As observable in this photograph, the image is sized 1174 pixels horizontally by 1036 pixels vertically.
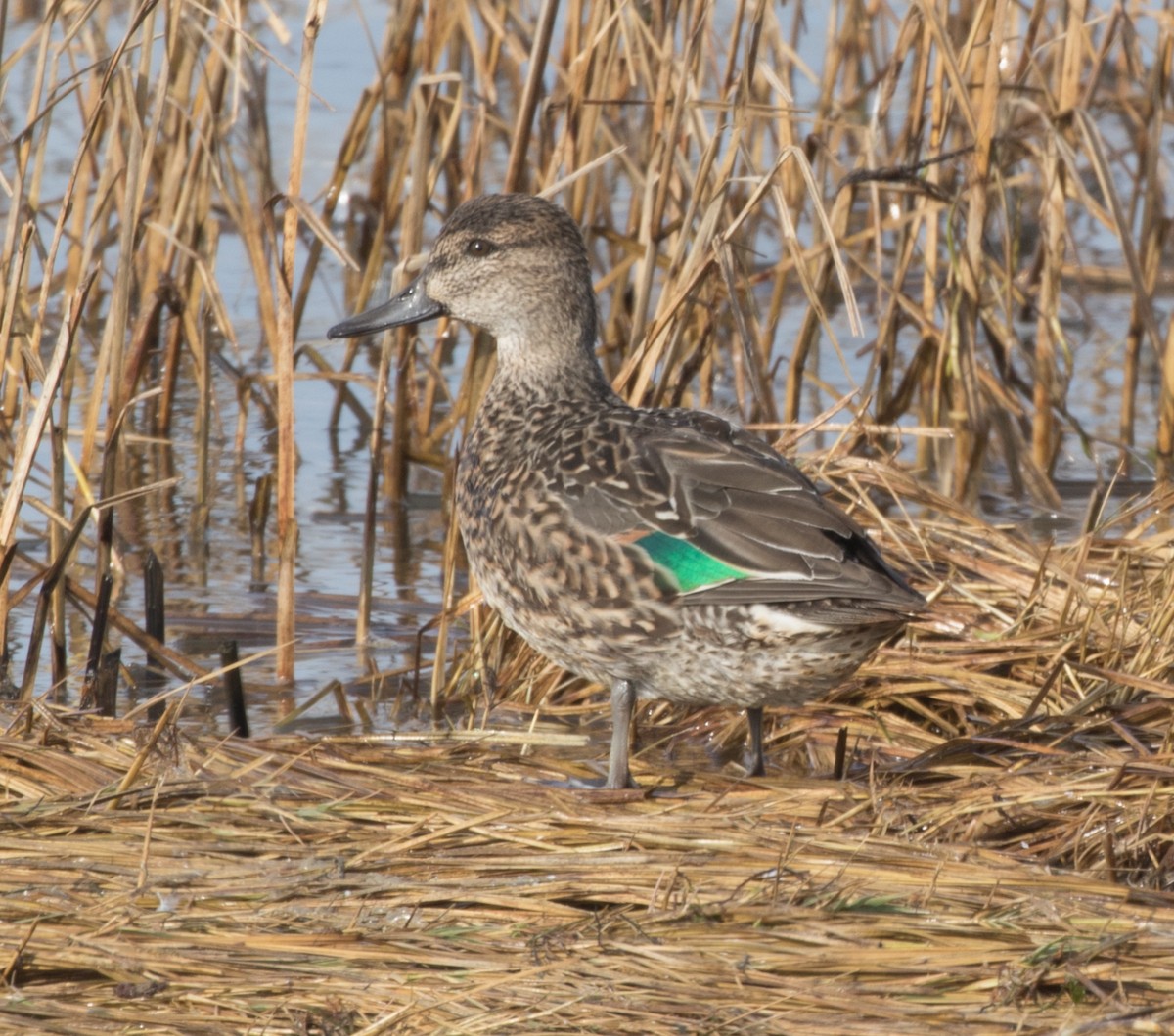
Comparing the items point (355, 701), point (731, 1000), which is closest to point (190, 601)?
point (355, 701)

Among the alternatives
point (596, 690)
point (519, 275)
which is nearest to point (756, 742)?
point (596, 690)

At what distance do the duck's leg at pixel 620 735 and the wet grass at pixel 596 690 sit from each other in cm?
12

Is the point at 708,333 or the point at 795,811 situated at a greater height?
the point at 708,333

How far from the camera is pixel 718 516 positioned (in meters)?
3.55

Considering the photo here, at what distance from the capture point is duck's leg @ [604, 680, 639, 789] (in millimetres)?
3662

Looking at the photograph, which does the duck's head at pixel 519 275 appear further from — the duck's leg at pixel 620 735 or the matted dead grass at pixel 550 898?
the matted dead grass at pixel 550 898

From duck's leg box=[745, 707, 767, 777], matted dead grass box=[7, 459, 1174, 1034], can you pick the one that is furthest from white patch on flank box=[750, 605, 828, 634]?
duck's leg box=[745, 707, 767, 777]

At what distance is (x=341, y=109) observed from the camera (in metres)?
9.63

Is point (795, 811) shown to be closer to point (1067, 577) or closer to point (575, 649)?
point (575, 649)

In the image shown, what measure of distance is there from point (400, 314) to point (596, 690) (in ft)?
3.45

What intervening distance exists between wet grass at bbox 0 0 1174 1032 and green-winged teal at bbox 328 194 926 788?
9.9 inches

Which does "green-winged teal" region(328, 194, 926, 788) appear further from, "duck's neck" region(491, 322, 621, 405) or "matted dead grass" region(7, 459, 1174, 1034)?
"matted dead grass" region(7, 459, 1174, 1034)

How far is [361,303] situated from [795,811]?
10.5 ft

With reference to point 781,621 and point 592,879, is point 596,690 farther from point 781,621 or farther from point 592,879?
point 592,879
